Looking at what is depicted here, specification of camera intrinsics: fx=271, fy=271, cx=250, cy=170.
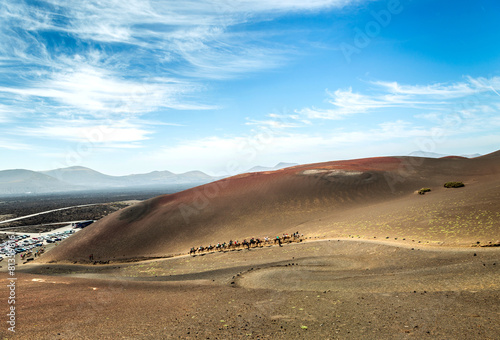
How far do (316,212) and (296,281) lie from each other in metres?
32.8

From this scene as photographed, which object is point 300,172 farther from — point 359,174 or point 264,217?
point 264,217

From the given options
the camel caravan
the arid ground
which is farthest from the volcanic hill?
the camel caravan

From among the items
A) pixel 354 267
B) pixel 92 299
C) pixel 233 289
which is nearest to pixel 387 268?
pixel 354 267

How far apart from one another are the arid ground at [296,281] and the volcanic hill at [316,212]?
1.07 feet

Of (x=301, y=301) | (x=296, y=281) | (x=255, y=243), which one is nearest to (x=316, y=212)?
(x=255, y=243)

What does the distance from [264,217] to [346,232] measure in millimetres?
20805

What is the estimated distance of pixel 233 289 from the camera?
19656 mm

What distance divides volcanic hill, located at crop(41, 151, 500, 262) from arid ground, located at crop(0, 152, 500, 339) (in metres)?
0.33

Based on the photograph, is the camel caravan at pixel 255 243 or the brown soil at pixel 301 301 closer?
the brown soil at pixel 301 301

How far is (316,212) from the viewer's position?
51531mm

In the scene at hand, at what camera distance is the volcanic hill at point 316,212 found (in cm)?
2997

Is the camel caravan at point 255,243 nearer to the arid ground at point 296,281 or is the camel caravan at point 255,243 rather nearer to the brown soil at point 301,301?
the arid ground at point 296,281

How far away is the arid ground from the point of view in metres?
12.3

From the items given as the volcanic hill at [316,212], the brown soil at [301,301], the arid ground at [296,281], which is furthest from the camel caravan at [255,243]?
the brown soil at [301,301]
